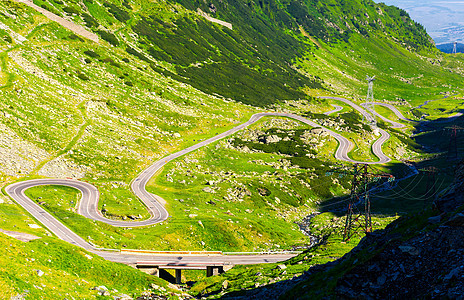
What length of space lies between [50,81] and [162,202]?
64795 millimetres

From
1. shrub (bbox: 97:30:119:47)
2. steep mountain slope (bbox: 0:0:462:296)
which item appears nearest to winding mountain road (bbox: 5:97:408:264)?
steep mountain slope (bbox: 0:0:462:296)

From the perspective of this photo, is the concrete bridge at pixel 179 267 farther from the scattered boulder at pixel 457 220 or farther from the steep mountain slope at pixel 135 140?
the scattered boulder at pixel 457 220

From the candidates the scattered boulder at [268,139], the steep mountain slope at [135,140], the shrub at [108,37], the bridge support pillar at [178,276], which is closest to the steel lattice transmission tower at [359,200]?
the steep mountain slope at [135,140]

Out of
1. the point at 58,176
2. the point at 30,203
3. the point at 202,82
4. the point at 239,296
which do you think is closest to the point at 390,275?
the point at 239,296

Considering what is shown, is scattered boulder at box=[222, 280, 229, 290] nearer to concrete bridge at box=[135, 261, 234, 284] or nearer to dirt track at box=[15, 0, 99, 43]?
concrete bridge at box=[135, 261, 234, 284]

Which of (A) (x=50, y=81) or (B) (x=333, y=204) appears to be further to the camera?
(A) (x=50, y=81)

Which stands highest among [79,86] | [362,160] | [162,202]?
[79,86]

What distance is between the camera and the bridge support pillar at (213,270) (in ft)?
205

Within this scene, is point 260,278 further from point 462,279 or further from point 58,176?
point 58,176

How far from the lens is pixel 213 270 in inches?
2468

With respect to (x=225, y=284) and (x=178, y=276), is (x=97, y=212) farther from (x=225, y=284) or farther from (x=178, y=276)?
(x=225, y=284)

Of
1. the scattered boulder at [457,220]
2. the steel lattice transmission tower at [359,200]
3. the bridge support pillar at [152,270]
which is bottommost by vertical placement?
the bridge support pillar at [152,270]

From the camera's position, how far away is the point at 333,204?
11319cm

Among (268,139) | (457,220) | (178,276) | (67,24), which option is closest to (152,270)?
(178,276)
